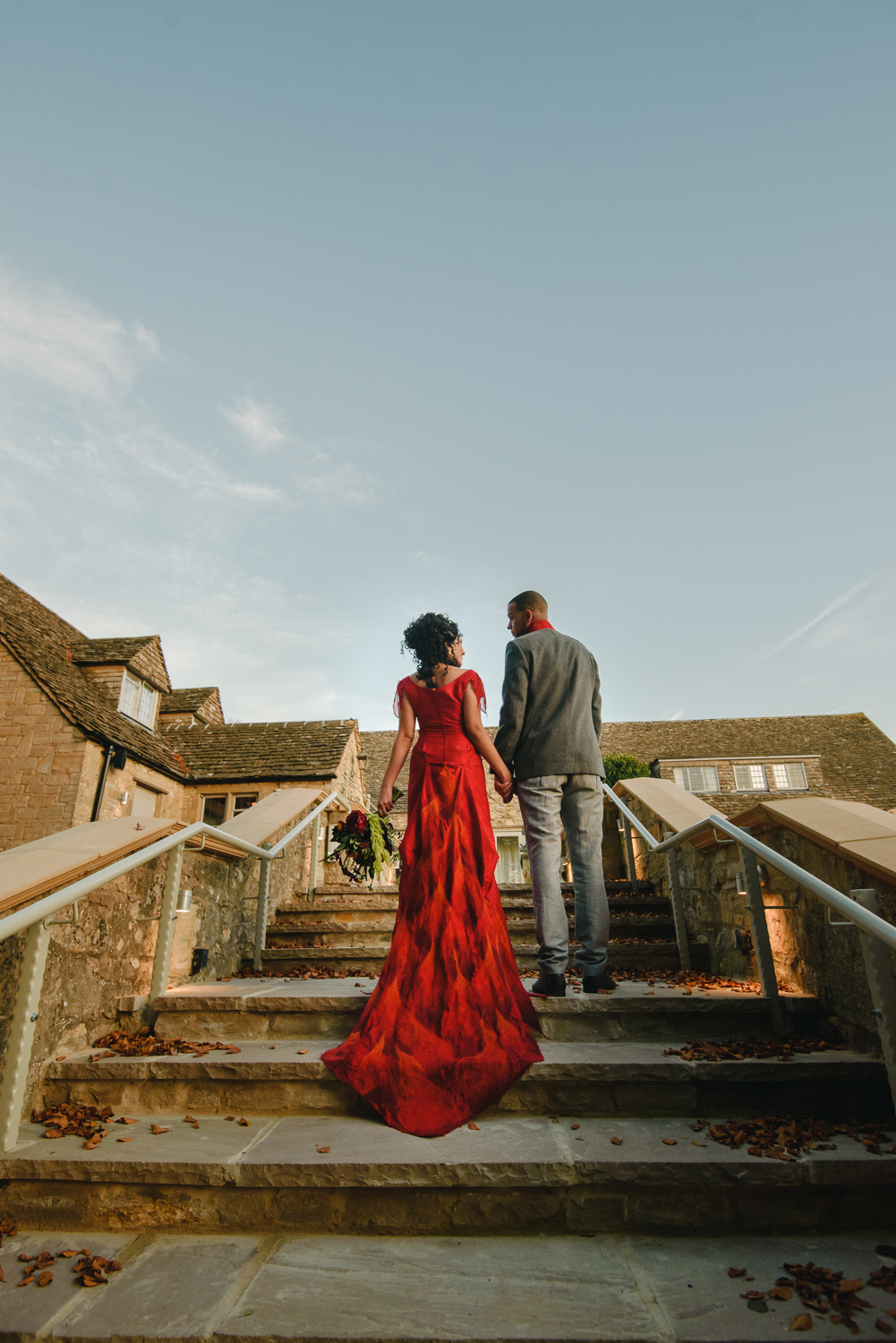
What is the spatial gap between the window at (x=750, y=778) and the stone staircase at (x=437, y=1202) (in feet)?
69.0

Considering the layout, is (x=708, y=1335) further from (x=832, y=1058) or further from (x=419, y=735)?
(x=419, y=735)

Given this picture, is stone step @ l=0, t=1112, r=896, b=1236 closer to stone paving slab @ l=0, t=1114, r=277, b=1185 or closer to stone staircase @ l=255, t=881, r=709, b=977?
stone paving slab @ l=0, t=1114, r=277, b=1185

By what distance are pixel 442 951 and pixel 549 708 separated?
4.01 feet

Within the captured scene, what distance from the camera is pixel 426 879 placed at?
2832 mm

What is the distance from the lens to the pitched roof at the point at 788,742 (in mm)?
21234

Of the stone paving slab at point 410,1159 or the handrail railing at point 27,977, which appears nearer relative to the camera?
the stone paving slab at point 410,1159

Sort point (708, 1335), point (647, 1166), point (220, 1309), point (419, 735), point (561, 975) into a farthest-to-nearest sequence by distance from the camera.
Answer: point (419, 735)
point (561, 975)
point (647, 1166)
point (220, 1309)
point (708, 1335)

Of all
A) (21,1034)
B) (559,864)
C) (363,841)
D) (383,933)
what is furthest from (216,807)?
(21,1034)

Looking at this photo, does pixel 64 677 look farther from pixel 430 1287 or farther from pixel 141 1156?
pixel 430 1287

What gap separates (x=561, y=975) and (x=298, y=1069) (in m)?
1.15

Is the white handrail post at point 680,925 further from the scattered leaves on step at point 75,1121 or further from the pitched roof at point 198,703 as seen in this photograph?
the pitched roof at point 198,703

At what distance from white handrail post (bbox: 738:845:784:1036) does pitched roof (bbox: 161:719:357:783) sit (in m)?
11.9

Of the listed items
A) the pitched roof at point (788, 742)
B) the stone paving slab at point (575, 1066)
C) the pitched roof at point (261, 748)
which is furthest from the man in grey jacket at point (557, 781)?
the pitched roof at point (788, 742)

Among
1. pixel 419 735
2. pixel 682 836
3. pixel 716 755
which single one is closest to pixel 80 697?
pixel 419 735
